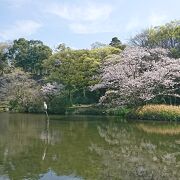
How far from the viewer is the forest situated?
1198 inches

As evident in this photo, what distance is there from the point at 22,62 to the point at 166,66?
38.4 meters

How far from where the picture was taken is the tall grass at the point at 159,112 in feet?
87.8

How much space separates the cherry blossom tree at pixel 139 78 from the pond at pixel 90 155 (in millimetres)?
10906

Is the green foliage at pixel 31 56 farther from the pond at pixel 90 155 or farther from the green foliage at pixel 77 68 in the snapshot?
the pond at pixel 90 155

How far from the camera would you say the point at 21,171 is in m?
10.3

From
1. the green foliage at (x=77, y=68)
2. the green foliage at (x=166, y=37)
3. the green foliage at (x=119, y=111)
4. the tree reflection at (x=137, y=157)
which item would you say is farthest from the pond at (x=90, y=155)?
the green foliage at (x=166, y=37)

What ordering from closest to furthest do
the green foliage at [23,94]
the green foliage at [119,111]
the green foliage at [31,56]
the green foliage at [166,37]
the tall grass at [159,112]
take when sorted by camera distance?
the tall grass at [159,112], the green foliage at [119,111], the green foliage at [23,94], the green foliage at [166,37], the green foliage at [31,56]

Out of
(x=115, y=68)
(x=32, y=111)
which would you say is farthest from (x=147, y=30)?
(x=32, y=111)

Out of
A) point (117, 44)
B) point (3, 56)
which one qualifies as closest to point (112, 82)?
point (117, 44)

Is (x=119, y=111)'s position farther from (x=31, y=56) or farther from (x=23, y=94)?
(x=31, y=56)

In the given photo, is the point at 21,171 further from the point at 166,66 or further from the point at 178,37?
the point at 178,37

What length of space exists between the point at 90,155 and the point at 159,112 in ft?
50.3

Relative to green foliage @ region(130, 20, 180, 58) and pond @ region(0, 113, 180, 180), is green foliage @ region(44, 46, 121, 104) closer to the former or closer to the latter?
green foliage @ region(130, 20, 180, 58)

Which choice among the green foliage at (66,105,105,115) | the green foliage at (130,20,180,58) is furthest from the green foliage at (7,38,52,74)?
→ the green foliage at (66,105,105,115)
